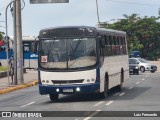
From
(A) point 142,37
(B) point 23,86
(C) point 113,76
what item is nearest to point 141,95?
(C) point 113,76

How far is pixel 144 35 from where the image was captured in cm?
9175

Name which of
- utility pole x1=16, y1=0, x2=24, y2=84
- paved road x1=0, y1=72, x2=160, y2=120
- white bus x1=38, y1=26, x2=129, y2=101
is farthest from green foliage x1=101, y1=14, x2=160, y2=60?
white bus x1=38, y1=26, x2=129, y2=101

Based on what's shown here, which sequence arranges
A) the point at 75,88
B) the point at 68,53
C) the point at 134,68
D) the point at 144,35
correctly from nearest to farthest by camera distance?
the point at 75,88, the point at 68,53, the point at 134,68, the point at 144,35

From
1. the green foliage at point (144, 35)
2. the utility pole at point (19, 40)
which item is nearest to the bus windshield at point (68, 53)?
the utility pole at point (19, 40)

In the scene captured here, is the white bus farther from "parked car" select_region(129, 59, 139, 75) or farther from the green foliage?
the green foliage

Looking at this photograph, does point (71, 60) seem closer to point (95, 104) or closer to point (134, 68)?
point (95, 104)

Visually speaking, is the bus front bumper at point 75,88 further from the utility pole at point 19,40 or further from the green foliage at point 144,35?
the green foliage at point 144,35

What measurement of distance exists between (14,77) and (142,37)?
56.6 m

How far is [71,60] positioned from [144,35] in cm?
6934

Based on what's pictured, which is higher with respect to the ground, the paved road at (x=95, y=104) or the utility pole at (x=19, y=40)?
the utility pole at (x=19, y=40)

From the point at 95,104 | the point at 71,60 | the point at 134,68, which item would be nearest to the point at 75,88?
the point at 71,60

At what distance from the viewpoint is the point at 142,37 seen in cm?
9225

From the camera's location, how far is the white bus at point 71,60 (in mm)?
23172

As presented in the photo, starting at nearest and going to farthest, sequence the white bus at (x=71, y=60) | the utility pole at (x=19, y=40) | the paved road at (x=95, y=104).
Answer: the paved road at (x=95, y=104) < the white bus at (x=71, y=60) < the utility pole at (x=19, y=40)
